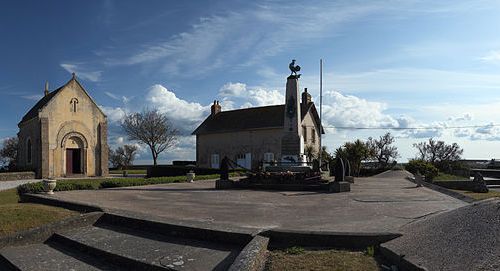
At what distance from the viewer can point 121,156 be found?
63469 millimetres

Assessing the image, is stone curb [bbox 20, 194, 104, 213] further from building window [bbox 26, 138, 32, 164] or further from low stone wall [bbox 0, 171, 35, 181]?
building window [bbox 26, 138, 32, 164]

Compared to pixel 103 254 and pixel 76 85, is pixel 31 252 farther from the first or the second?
pixel 76 85

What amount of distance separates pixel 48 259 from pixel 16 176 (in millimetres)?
29780

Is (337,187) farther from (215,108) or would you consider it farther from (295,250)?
(215,108)

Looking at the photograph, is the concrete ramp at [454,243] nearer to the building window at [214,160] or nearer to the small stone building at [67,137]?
the small stone building at [67,137]

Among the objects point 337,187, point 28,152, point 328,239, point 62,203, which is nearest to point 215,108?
point 28,152

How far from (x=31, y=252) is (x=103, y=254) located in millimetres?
1910

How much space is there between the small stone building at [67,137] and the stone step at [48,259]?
29.2m

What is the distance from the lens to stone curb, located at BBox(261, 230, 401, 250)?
640 centimetres

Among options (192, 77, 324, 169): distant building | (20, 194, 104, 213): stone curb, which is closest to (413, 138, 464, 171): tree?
(192, 77, 324, 169): distant building

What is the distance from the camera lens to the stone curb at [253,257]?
218 inches

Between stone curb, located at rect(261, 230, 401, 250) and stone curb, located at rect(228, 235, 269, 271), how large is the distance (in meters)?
0.29

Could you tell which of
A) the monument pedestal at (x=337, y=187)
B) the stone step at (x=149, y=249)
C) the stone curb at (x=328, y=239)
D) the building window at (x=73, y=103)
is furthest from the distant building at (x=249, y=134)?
the stone curb at (x=328, y=239)

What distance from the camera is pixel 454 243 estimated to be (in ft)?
18.0
